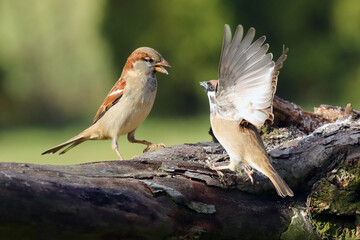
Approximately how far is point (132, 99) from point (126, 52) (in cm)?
1041

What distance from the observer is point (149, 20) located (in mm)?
15930

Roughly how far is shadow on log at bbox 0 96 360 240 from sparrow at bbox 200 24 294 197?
0.56 ft

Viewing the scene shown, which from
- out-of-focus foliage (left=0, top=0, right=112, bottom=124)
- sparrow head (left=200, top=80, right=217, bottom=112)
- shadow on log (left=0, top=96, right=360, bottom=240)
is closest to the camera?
shadow on log (left=0, top=96, right=360, bottom=240)

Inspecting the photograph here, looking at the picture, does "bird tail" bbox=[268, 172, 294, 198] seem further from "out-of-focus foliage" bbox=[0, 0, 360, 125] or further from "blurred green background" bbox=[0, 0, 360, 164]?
"out-of-focus foliage" bbox=[0, 0, 360, 125]

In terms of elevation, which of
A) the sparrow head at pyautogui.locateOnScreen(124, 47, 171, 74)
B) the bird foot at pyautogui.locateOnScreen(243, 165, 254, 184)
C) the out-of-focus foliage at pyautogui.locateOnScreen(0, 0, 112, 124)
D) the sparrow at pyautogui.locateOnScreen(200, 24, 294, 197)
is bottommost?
the bird foot at pyautogui.locateOnScreen(243, 165, 254, 184)

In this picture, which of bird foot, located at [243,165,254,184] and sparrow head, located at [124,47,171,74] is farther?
sparrow head, located at [124,47,171,74]

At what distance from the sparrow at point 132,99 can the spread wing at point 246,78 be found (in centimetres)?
147

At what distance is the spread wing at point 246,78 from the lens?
4.05 m

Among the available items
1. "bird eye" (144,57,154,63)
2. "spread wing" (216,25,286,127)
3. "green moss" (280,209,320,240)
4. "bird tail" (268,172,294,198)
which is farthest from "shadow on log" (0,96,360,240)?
"bird eye" (144,57,154,63)

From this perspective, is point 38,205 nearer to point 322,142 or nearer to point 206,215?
point 206,215

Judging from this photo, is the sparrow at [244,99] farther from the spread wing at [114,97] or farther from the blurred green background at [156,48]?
the blurred green background at [156,48]

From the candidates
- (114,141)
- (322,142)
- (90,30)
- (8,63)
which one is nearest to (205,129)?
(90,30)

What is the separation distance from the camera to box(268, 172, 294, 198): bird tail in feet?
13.4

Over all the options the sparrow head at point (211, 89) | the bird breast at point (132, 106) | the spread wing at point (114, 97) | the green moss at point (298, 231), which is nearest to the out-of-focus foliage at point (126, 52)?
the spread wing at point (114, 97)
